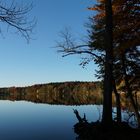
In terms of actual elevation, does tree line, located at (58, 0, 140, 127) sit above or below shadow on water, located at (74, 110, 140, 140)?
above

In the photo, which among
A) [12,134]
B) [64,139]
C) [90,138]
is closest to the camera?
[90,138]

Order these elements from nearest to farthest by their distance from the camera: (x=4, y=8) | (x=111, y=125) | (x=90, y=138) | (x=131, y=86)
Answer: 1. (x=4, y=8)
2. (x=111, y=125)
3. (x=90, y=138)
4. (x=131, y=86)

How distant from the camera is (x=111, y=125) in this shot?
66.3 feet

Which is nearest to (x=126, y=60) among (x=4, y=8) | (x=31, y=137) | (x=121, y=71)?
(x=121, y=71)

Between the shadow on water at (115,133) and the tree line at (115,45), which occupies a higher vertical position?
the tree line at (115,45)

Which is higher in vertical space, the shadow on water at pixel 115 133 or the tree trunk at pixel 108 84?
the tree trunk at pixel 108 84

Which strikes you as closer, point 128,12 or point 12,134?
point 128,12

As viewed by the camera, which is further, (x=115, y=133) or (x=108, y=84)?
(x=108, y=84)

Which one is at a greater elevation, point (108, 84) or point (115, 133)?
point (108, 84)

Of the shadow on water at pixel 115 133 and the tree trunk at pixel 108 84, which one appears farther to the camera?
the tree trunk at pixel 108 84

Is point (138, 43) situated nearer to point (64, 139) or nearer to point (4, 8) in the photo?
point (64, 139)

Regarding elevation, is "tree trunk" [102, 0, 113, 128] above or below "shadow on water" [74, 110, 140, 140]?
above

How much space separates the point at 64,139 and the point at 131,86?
686 cm

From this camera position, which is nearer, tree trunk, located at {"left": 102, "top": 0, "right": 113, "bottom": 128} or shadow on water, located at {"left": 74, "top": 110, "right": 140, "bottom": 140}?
shadow on water, located at {"left": 74, "top": 110, "right": 140, "bottom": 140}
